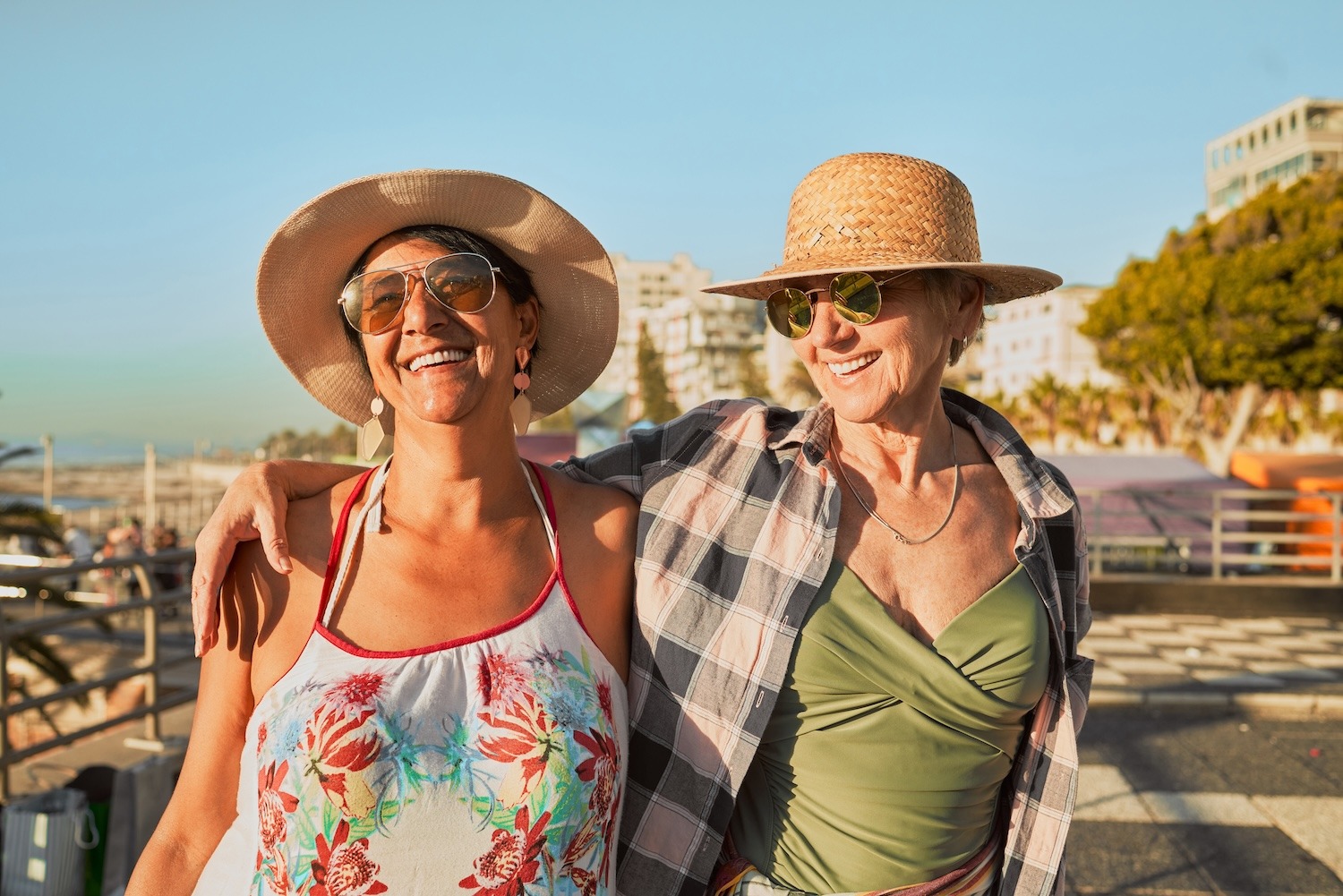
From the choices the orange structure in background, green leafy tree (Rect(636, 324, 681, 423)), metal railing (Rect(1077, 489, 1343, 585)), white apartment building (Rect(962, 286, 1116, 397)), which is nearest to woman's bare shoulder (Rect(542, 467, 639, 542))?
metal railing (Rect(1077, 489, 1343, 585))

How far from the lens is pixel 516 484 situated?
2219 millimetres

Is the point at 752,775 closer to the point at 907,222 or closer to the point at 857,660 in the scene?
the point at 857,660

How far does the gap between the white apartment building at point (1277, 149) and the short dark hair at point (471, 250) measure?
97853 millimetres

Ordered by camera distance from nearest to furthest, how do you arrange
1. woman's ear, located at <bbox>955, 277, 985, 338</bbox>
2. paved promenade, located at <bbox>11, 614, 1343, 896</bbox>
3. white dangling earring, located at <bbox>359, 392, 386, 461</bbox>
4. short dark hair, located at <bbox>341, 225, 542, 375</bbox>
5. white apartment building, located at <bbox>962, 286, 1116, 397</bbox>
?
short dark hair, located at <bbox>341, 225, 542, 375</bbox>, white dangling earring, located at <bbox>359, 392, 386, 461</bbox>, woman's ear, located at <bbox>955, 277, 985, 338</bbox>, paved promenade, located at <bbox>11, 614, 1343, 896</bbox>, white apartment building, located at <bbox>962, 286, 1116, 397</bbox>

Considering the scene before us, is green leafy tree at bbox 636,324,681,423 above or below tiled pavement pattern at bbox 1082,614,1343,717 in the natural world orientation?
above

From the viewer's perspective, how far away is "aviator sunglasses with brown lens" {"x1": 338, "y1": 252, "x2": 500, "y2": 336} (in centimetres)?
205

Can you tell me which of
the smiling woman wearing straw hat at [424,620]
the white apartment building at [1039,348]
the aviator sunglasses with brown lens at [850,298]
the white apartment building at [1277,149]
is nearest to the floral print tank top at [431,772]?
the smiling woman wearing straw hat at [424,620]

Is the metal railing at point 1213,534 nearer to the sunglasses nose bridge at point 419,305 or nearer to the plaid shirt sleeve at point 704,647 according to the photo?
the plaid shirt sleeve at point 704,647

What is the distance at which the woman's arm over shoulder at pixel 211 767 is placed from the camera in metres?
1.96

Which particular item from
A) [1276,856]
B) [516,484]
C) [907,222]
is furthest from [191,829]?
[1276,856]

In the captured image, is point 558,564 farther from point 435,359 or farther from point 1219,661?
point 1219,661

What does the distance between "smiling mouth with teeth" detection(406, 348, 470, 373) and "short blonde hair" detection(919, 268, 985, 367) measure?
3.38 feet

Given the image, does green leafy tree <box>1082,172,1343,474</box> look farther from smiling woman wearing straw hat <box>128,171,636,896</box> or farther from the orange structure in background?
smiling woman wearing straw hat <box>128,171,636,896</box>

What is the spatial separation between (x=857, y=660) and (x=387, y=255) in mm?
1274
